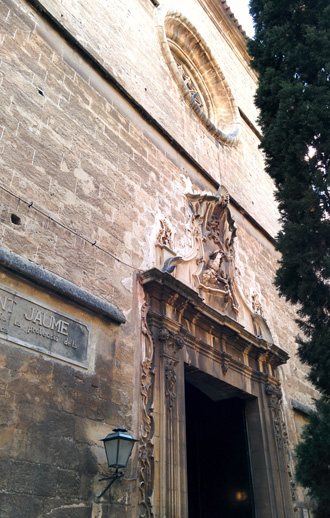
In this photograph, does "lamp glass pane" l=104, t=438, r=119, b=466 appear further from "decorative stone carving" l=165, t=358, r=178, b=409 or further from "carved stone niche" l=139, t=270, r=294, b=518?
"decorative stone carving" l=165, t=358, r=178, b=409

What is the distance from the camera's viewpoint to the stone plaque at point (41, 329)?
3.85 m

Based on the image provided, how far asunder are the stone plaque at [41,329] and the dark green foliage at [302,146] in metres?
2.16

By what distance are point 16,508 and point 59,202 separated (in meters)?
2.62

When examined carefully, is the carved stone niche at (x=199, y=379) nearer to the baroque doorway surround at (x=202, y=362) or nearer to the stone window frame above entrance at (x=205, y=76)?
the baroque doorway surround at (x=202, y=362)

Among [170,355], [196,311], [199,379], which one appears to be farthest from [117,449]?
[199,379]

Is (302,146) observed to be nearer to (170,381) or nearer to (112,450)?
(170,381)

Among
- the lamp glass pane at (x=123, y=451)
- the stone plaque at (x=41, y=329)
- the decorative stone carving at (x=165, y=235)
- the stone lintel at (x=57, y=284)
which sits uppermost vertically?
the decorative stone carving at (x=165, y=235)

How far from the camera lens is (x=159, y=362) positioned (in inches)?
208

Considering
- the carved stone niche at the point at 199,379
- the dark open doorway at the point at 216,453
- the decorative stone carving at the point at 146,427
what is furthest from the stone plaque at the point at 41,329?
the dark open doorway at the point at 216,453

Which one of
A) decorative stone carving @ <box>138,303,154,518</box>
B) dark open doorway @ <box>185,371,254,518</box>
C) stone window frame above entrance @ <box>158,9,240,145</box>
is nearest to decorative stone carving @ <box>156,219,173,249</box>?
decorative stone carving @ <box>138,303,154,518</box>

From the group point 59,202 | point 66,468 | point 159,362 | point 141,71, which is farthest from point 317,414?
point 141,71

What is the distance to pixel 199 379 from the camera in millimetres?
6391

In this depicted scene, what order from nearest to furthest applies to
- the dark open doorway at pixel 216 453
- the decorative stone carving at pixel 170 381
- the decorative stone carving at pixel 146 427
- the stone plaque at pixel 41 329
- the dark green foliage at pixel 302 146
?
the stone plaque at pixel 41 329 < the decorative stone carving at pixel 146 427 < the dark green foliage at pixel 302 146 < the decorative stone carving at pixel 170 381 < the dark open doorway at pixel 216 453

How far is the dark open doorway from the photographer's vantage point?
6750mm
